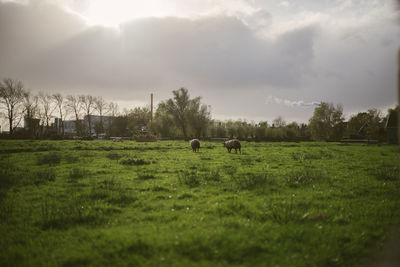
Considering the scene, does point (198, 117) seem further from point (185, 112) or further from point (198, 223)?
point (198, 223)

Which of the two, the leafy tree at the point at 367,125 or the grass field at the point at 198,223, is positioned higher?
the leafy tree at the point at 367,125

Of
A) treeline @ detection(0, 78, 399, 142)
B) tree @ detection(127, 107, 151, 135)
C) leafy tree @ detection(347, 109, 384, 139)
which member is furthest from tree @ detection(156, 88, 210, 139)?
leafy tree @ detection(347, 109, 384, 139)

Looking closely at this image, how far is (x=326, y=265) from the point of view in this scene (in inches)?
173

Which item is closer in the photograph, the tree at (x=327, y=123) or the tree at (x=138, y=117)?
the tree at (x=327, y=123)

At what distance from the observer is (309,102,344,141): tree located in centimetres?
7569

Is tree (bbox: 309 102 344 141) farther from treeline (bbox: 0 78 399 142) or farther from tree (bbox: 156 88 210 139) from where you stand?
tree (bbox: 156 88 210 139)

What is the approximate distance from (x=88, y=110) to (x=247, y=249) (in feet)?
290

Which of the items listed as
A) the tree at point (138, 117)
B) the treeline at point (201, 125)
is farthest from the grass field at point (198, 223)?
the tree at point (138, 117)

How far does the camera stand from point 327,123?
75938mm

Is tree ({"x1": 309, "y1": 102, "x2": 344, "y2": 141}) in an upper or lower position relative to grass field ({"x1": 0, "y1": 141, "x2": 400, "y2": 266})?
upper

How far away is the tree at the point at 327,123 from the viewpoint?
75688 mm

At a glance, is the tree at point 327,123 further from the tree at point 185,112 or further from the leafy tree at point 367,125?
the tree at point 185,112

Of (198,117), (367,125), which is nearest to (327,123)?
(367,125)

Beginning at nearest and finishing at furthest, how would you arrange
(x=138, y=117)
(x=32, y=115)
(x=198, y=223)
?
(x=198, y=223)
(x=32, y=115)
(x=138, y=117)
